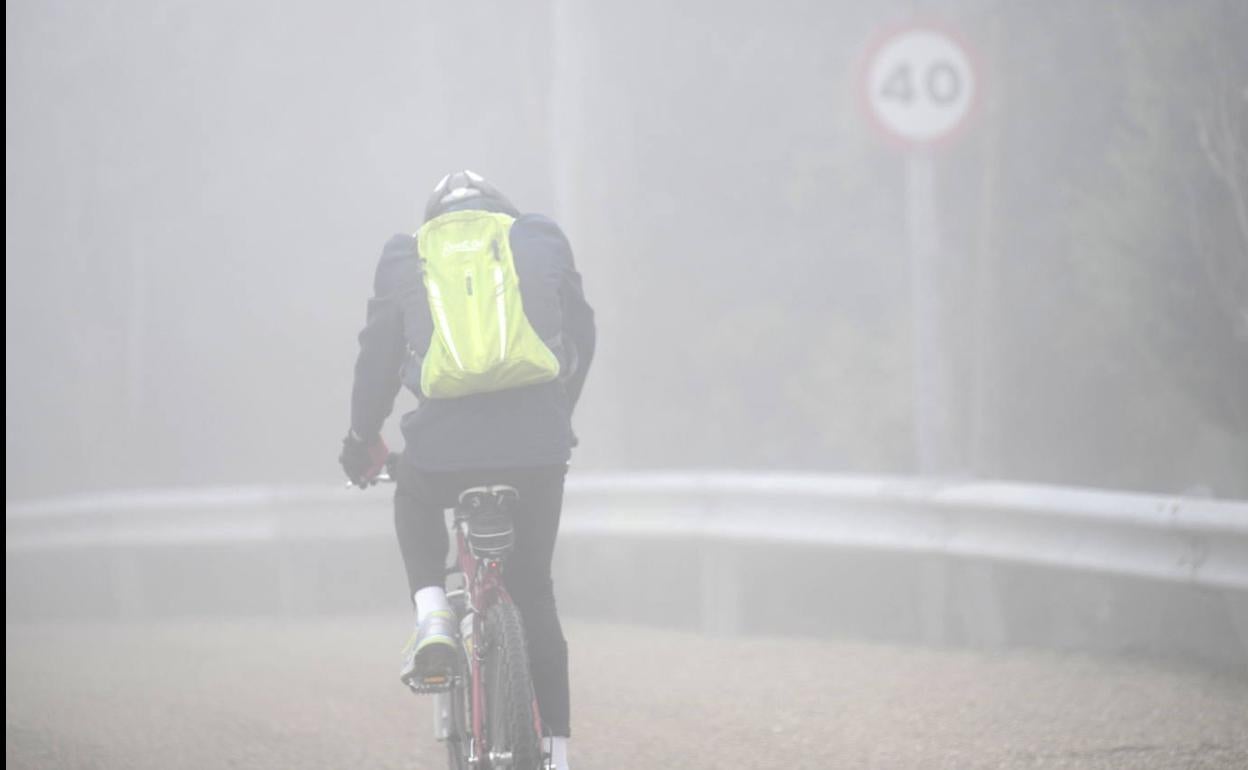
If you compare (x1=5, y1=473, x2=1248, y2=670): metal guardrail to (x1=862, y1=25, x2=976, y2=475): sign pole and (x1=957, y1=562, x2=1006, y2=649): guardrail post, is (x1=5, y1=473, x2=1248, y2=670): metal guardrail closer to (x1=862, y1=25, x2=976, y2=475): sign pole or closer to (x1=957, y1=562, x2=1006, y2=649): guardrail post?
Answer: (x1=957, y1=562, x2=1006, y2=649): guardrail post

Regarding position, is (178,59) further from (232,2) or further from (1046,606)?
(1046,606)

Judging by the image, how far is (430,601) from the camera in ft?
17.1

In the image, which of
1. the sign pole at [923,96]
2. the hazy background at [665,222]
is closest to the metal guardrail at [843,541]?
the sign pole at [923,96]

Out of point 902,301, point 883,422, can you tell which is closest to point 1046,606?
point 883,422

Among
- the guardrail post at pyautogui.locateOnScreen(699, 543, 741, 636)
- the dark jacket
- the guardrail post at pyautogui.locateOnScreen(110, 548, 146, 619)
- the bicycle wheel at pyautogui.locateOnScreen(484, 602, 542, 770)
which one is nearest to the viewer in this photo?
the bicycle wheel at pyautogui.locateOnScreen(484, 602, 542, 770)

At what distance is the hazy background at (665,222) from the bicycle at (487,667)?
172 inches

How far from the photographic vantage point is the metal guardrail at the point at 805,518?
7.40 meters

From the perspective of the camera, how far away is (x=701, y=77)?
20.4 meters

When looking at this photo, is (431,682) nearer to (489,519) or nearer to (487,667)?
(487,667)

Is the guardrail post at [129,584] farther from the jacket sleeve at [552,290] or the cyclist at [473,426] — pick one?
the jacket sleeve at [552,290]

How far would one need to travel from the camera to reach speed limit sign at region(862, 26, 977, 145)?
29.2 feet

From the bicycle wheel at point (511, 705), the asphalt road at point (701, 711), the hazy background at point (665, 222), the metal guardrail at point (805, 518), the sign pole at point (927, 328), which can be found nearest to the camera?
the bicycle wheel at point (511, 705)

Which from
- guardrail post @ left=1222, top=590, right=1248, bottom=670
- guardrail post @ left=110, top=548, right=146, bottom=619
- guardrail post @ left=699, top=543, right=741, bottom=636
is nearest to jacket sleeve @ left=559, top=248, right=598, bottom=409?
guardrail post @ left=699, top=543, right=741, bottom=636

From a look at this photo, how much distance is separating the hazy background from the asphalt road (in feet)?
6.57
